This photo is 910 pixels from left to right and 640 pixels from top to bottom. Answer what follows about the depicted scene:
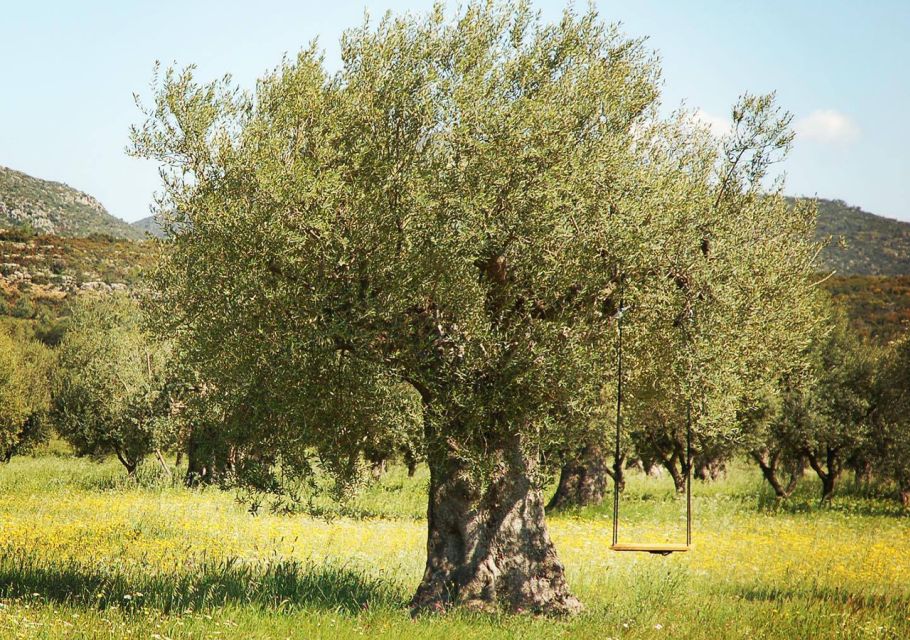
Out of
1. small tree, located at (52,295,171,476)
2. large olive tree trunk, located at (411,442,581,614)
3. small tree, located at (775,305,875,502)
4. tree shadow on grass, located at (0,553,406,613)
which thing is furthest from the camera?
small tree, located at (775,305,875,502)

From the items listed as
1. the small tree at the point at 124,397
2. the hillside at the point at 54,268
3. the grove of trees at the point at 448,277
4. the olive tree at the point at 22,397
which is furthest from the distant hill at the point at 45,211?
the grove of trees at the point at 448,277

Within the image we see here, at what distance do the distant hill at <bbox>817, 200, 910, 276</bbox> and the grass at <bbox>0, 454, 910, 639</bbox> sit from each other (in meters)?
129

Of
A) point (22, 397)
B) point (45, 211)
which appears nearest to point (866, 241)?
point (22, 397)

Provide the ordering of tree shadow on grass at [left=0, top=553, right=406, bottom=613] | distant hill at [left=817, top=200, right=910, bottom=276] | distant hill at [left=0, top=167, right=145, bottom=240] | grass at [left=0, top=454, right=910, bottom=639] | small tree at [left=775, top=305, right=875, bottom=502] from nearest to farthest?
grass at [left=0, top=454, right=910, bottom=639], tree shadow on grass at [left=0, top=553, right=406, bottom=613], small tree at [left=775, top=305, right=875, bottom=502], distant hill at [left=817, top=200, right=910, bottom=276], distant hill at [left=0, top=167, right=145, bottom=240]

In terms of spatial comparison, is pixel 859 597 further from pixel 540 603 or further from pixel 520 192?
pixel 520 192

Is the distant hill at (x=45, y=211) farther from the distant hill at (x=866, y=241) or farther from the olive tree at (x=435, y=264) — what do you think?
the olive tree at (x=435, y=264)

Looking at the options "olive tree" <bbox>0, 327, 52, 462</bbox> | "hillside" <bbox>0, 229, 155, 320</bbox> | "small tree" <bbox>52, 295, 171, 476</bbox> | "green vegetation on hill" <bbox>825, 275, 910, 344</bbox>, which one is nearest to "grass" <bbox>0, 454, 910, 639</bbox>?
"small tree" <bbox>52, 295, 171, 476</bbox>

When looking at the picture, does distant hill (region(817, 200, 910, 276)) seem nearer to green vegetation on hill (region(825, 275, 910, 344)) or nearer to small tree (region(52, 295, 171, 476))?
green vegetation on hill (region(825, 275, 910, 344))

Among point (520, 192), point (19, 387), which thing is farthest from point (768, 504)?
point (19, 387)

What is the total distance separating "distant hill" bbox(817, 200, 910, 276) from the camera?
5664 inches

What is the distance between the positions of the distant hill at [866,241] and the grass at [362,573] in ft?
423

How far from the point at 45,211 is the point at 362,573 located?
192m

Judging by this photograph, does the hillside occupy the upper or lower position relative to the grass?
upper

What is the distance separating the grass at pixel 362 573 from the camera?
10945mm
